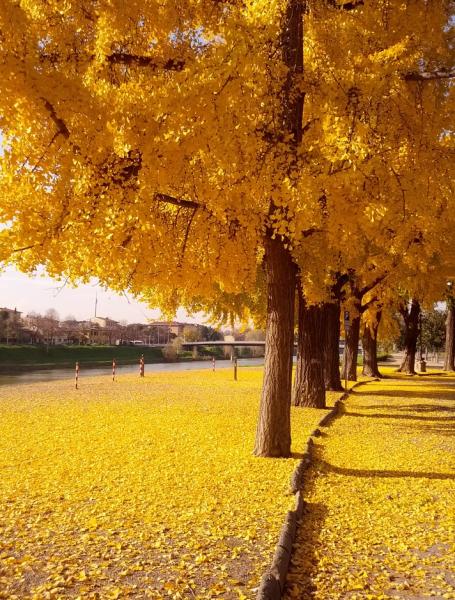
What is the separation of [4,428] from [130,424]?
2.57 m

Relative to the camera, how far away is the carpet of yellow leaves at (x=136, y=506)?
14.4 feet

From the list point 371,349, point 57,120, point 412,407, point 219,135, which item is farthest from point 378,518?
point 371,349

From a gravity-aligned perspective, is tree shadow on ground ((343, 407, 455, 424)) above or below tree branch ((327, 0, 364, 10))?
below

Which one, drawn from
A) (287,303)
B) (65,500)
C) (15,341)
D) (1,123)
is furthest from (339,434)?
(15,341)

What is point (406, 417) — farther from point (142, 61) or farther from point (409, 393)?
point (142, 61)

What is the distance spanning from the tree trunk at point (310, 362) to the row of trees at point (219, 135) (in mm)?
5213

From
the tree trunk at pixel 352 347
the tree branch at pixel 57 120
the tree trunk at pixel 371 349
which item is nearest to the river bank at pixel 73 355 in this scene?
the tree trunk at pixel 371 349

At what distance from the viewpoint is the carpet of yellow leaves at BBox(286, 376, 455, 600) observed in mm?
4508

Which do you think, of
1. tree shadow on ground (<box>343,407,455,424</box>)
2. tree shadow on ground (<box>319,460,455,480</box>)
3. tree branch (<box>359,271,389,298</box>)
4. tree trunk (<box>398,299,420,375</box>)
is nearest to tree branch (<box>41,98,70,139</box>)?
tree shadow on ground (<box>319,460,455,480</box>)

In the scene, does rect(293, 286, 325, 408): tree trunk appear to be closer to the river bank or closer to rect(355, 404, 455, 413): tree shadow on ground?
rect(355, 404, 455, 413): tree shadow on ground

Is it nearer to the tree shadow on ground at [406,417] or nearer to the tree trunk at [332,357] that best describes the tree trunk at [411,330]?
the tree trunk at [332,357]

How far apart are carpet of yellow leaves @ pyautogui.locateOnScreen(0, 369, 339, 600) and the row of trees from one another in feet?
5.58

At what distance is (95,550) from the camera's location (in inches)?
196

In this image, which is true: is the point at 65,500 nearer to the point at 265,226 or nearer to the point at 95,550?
the point at 95,550
